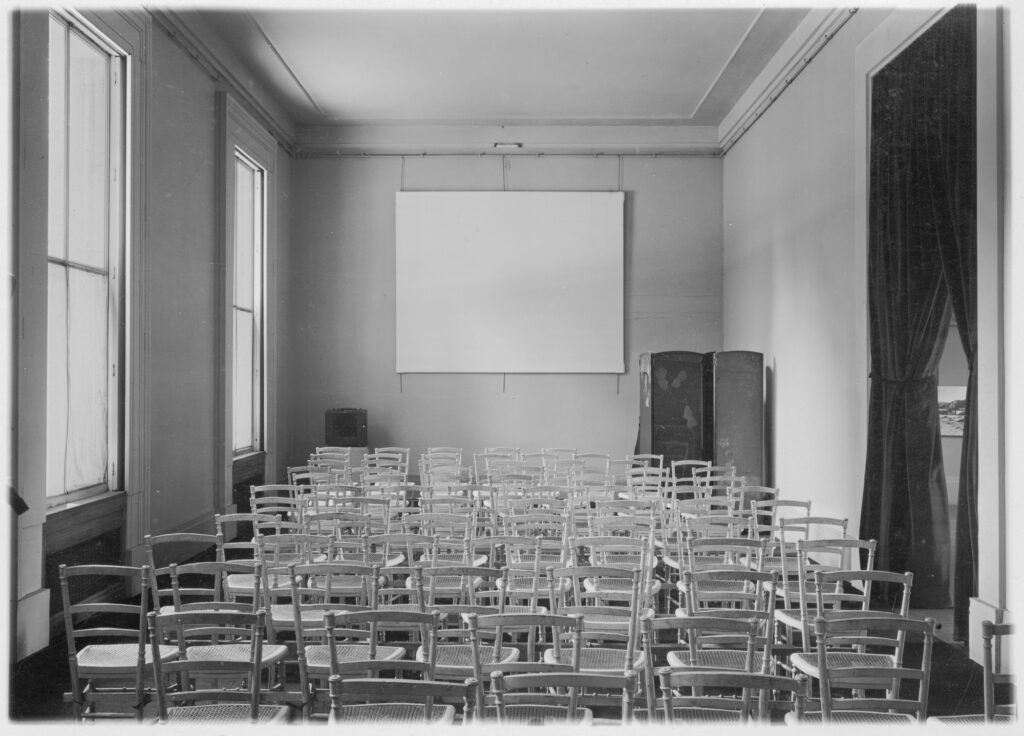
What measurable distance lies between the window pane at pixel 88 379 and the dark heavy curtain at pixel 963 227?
581cm

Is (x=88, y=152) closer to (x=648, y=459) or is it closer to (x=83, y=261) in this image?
(x=83, y=261)

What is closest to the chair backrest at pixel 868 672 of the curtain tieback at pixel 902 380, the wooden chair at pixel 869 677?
the wooden chair at pixel 869 677

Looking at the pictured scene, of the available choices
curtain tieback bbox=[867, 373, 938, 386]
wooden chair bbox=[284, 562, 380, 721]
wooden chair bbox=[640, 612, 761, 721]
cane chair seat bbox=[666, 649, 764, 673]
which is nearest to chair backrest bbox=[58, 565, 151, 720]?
wooden chair bbox=[284, 562, 380, 721]

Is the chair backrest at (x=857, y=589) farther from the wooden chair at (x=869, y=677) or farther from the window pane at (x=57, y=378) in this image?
the window pane at (x=57, y=378)

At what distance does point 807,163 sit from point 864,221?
1604mm

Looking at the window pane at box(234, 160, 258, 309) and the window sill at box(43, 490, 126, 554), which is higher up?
the window pane at box(234, 160, 258, 309)

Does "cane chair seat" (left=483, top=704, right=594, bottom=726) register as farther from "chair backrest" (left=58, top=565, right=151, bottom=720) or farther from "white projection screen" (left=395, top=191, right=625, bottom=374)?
"white projection screen" (left=395, top=191, right=625, bottom=374)

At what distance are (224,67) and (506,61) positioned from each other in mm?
2864

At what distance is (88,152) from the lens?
6.38 metres

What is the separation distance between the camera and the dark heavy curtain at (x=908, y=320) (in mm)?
6223

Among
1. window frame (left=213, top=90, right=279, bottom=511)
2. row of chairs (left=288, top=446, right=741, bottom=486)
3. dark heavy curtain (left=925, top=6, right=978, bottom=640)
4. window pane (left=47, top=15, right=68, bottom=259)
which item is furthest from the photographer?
window frame (left=213, top=90, right=279, bottom=511)

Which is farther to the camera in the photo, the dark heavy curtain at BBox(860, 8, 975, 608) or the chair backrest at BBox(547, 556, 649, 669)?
the dark heavy curtain at BBox(860, 8, 975, 608)

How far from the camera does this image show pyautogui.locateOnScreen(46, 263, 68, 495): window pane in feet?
19.3

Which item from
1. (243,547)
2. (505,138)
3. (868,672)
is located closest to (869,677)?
(868,672)
